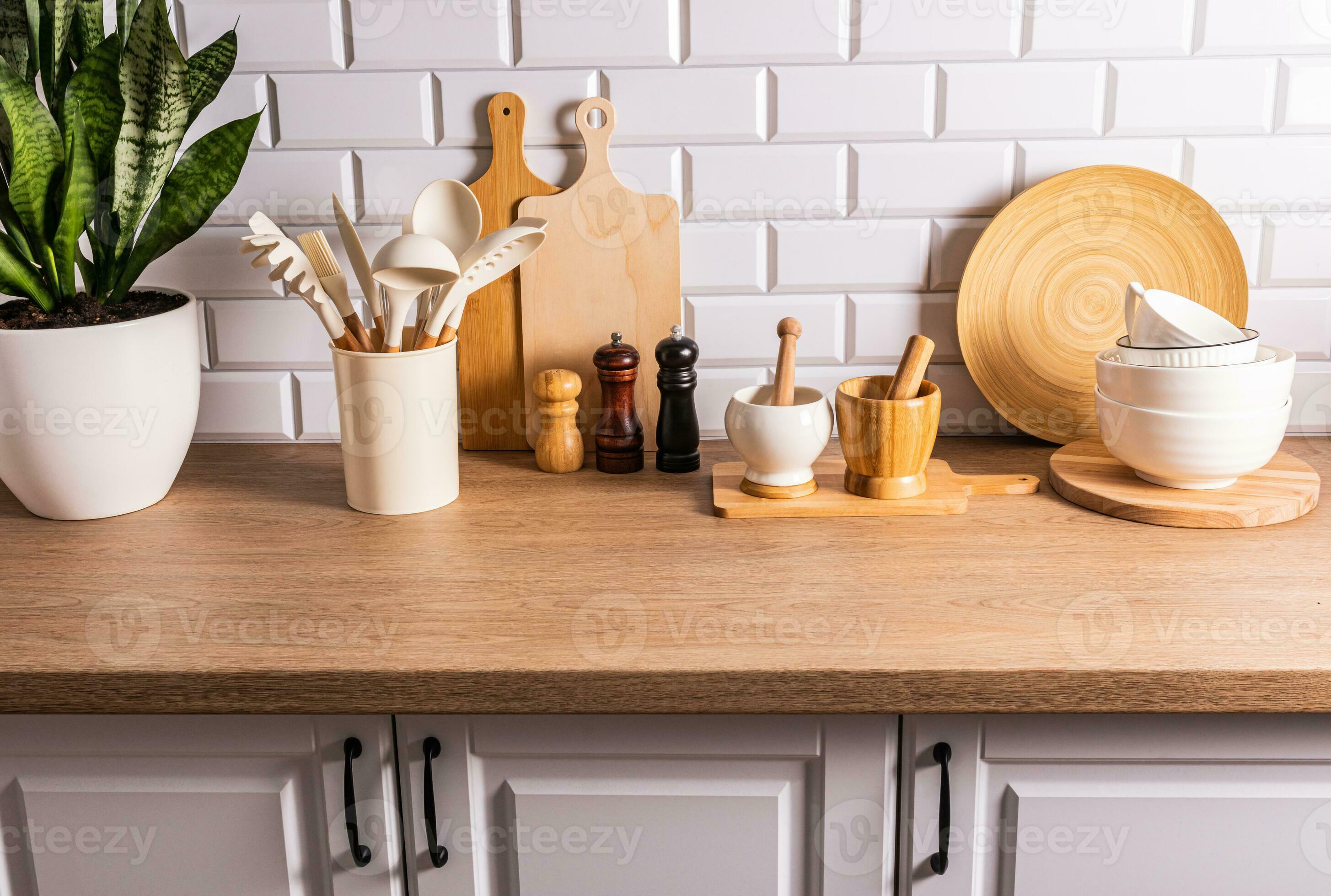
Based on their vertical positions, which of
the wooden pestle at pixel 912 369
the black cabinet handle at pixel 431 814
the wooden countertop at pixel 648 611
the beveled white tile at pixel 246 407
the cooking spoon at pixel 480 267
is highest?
the cooking spoon at pixel 480 267

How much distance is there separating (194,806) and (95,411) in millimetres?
455

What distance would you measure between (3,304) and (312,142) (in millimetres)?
422

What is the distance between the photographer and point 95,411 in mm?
1164

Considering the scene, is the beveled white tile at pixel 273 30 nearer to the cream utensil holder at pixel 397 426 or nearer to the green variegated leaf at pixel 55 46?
the green variegated leaf at pixel 55 46

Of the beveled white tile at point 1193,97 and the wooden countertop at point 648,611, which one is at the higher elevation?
the beveled white tile at point 1193,97

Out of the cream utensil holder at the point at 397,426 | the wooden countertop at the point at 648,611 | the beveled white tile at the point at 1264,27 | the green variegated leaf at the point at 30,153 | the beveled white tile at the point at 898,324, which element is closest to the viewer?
the wooden countertop at the point at 648,611

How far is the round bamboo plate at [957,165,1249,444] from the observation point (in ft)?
4.51

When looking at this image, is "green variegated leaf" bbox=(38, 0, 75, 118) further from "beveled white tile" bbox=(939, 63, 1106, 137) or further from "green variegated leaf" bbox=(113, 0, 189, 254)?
"beveled white tile" bbox=(939, 63, 1106, 137)

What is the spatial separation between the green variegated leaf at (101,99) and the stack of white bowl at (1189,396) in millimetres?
1155

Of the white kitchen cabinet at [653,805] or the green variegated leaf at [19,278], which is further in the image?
the green variegated leaf at [19,278]

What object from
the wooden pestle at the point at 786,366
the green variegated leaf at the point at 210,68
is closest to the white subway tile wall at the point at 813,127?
the green variegated leaf at the point at 210,68

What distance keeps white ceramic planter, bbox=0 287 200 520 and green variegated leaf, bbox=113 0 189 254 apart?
136mm

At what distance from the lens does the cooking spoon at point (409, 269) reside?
1.13 meters

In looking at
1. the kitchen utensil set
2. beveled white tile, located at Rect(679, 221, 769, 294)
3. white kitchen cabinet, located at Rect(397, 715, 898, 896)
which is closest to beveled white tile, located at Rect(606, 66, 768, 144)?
beveled white tile, located at Rect(679, 221, 769, 294)
